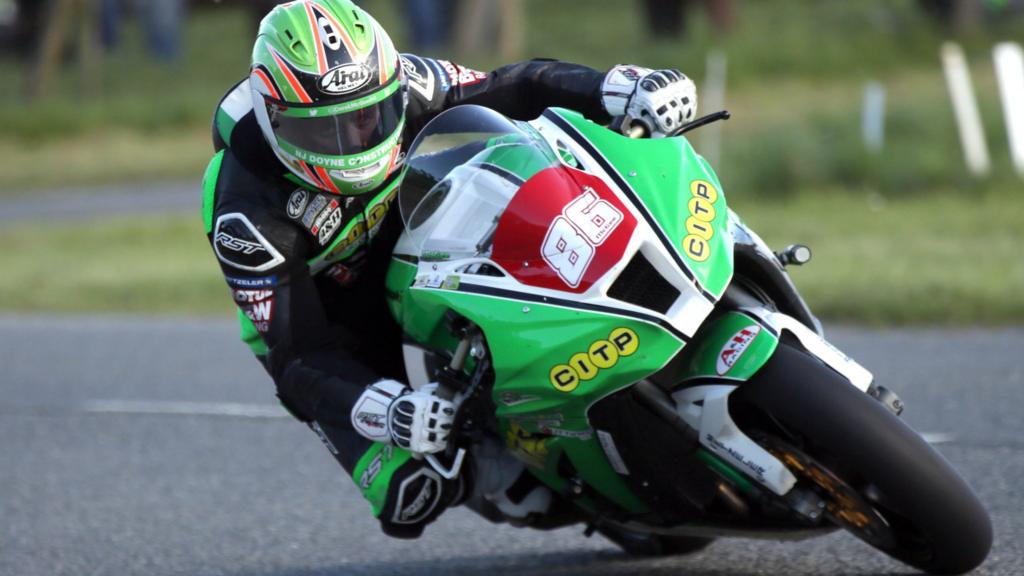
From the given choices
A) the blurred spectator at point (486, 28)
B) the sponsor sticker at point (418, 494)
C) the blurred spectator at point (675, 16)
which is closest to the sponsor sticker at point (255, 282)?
the sponsor sticker at point (418, 494)

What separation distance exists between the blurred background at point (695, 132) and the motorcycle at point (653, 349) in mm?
4642

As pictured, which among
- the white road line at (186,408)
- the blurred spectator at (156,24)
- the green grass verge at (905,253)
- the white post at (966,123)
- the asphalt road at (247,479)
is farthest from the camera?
the blurred spectator at (156,24)

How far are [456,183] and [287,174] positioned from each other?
72 centimetres

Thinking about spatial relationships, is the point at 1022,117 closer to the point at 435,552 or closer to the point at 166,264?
the point at 166,264

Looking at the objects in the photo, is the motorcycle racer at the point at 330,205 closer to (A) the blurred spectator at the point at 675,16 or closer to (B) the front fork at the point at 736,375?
(B) the front fork at the point at 736,375

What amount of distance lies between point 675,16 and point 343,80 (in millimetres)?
18099

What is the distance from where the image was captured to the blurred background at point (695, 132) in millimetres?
10031

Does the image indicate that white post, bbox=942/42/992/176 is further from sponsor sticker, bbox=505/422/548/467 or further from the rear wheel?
sponsor sticker, bbox=505/422/548/467

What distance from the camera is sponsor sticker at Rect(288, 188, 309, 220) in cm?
414

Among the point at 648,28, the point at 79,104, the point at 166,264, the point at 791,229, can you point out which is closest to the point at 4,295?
the point at 166,264

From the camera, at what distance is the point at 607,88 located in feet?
14.2

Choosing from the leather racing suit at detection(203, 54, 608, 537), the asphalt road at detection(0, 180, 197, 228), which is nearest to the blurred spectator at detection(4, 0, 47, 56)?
the asphalt road at detection(0, 180, 197, 228)

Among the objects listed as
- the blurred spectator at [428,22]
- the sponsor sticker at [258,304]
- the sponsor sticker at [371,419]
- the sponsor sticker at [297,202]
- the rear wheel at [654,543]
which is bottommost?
the blurred spectator at [428,22]

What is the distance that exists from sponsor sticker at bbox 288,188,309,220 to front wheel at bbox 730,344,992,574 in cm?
139
